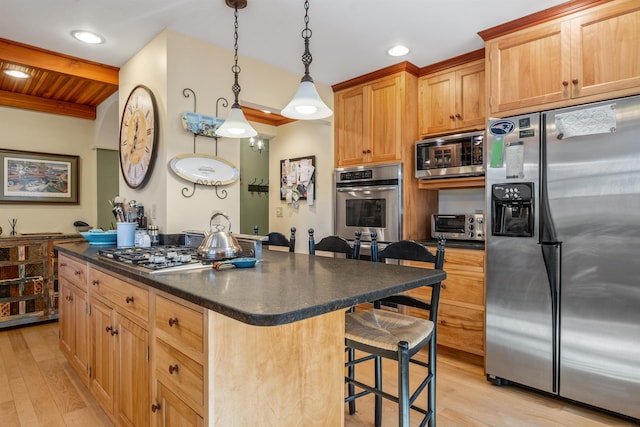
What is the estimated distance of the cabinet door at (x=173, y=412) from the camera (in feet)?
3.89

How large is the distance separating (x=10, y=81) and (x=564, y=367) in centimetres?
521

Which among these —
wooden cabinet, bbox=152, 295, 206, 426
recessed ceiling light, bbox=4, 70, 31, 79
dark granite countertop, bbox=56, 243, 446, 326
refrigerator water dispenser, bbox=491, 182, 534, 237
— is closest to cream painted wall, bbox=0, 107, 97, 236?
recessed ceiling light, bbox=4, 70, 31, 79

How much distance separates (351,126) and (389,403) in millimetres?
2501

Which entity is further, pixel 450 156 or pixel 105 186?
pixel 105 186

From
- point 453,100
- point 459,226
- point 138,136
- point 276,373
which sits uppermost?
point 453,100

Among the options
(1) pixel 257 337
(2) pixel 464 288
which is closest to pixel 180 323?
(1) pixel 257 337

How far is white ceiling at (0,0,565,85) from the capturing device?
7.59ft

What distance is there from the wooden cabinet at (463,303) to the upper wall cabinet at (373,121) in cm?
106

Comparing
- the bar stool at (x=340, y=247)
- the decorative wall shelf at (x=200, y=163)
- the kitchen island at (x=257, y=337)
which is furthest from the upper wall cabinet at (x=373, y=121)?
the kitchen island at (x=257, y=337)

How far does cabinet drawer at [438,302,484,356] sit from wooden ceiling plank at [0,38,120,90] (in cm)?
353

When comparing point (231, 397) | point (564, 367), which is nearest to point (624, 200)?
point (564, 367)

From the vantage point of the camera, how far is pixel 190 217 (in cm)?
277

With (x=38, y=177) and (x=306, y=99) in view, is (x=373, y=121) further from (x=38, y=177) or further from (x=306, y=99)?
(x=38, y=177)

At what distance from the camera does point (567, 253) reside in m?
2.21
